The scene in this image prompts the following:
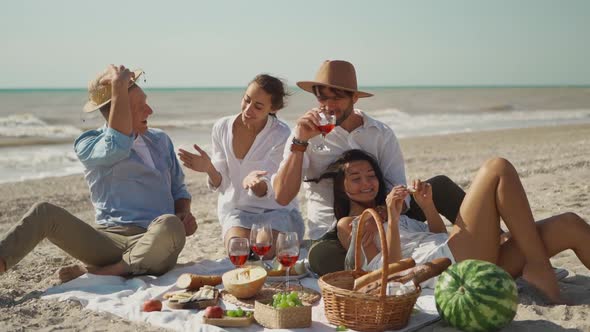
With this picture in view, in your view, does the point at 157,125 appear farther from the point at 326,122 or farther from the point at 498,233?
the point at 498,233

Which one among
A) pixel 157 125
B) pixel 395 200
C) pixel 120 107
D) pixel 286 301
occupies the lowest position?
pixel 157 125

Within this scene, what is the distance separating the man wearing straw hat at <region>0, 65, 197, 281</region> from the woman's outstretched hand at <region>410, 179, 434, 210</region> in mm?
2035

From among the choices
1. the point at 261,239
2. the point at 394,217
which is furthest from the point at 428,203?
the point at 261,239

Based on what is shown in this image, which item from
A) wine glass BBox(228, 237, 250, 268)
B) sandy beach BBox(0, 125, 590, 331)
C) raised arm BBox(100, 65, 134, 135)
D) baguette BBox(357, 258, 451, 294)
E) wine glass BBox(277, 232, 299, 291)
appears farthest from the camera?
raised arm BBox(100, 65, 134, 135)

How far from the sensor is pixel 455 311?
4.11 metres

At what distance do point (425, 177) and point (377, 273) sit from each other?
25.4 ft

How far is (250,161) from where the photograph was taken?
6.29 m

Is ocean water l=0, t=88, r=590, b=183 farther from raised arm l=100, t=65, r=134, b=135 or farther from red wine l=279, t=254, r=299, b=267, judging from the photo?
red wine l=279, t=254, r=299, b=267

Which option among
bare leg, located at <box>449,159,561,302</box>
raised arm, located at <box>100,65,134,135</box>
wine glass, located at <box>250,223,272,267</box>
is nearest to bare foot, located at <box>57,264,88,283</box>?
raised arm, located at <box>100,65,134,135</box>

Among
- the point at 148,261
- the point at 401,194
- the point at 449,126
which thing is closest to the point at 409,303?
the point at 401,194

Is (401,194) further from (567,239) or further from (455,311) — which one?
(567,239)

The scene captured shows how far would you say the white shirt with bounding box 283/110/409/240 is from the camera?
557cm

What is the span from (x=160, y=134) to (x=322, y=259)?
2013 millimetres

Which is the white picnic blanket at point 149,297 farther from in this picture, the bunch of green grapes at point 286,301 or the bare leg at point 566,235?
the bare leg at point 566,235
